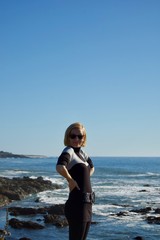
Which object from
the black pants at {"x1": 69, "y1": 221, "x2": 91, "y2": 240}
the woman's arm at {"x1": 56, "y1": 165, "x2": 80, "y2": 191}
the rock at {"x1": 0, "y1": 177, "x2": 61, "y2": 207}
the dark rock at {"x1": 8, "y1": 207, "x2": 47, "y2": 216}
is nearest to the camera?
the woman's arm at {"x1": 56, "y1": 165, "x2": 80, "y2": 191}

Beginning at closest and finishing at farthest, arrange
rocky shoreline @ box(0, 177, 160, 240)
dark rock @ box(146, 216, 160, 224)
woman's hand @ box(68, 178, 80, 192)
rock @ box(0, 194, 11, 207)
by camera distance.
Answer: woman's hand @ box(68, 178, 80, 192) < rocky shoreline @ box(0, 177, 160, 240) < dark rock @ box(146, 216, 160, 224) < rock @ box(0, 194, 11, 207)

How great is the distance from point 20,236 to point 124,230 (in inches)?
228

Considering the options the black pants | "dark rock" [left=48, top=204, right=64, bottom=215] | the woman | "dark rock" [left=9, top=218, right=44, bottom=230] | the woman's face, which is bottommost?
"dark rock" [left=9, top=218, right=44, bottom=230]

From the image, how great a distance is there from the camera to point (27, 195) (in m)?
38.1

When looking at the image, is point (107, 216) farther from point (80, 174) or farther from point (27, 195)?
point (80, 174)

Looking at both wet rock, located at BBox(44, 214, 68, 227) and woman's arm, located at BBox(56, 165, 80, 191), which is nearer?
woman's arm, located at BBox(56, 165, 80, 191)

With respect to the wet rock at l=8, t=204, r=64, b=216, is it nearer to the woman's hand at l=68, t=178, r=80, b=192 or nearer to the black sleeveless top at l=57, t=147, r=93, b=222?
the black sleeveless top at l=57, t=147, r=93, b=222

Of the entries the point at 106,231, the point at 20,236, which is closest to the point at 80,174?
the point at 20,236

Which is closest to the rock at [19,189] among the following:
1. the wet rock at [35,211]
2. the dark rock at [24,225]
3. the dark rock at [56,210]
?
the wet rock at [35,211]

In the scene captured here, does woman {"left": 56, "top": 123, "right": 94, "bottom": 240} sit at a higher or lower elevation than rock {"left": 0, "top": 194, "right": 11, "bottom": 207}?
higher

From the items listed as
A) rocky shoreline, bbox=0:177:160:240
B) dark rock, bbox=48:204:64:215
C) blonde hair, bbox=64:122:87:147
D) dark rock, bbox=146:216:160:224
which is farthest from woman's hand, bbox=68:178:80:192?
dark rock, bbox=48:204:64:215

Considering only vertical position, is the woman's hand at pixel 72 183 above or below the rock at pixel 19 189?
above

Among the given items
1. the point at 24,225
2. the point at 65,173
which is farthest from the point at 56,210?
the point at 65,173

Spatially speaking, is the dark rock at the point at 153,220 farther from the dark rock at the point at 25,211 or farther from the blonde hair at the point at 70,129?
the blonde hair at the point at 70,129
